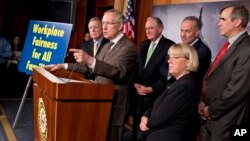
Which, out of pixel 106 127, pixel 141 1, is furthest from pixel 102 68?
pixel 141 1

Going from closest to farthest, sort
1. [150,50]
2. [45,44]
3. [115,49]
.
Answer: [115,49], [150,50], [45,44]

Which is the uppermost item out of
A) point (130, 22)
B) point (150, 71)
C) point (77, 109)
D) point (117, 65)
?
point (130, 22)

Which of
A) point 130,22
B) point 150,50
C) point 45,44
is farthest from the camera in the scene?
point 130,22

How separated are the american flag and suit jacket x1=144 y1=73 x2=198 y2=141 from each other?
2.82m

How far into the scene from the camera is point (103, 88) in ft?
6.91

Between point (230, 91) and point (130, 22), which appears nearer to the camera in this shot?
point (230, 91)

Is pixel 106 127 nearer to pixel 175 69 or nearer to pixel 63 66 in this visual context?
pixel 175 69

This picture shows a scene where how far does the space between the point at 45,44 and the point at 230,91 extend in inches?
95.2

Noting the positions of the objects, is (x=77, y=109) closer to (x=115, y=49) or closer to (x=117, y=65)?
(x=117, y=65)

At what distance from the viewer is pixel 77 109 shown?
6.86 feet

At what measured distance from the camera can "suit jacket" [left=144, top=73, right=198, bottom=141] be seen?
2.01m

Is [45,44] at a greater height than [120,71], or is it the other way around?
[45,44]

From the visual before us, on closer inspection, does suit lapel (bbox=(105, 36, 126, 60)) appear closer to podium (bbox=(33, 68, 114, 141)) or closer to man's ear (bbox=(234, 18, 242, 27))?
podium (bbox=(33, 68, 114, 141))

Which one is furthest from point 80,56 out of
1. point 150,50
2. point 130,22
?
point 130,22
